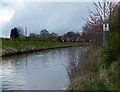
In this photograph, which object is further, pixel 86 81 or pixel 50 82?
pixel 50 82

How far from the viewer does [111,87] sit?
322 inches

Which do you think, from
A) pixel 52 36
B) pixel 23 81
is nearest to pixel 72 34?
pixel 52 36

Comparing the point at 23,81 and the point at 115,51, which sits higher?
the point at 115,51

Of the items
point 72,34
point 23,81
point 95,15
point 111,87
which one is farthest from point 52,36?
point 111,87

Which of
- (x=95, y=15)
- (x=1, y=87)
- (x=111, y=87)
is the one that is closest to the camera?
(x=111, y=87)

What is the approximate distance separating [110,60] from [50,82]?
358 centimetres

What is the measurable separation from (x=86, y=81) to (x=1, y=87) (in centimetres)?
512

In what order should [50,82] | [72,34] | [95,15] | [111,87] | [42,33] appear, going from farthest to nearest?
1. [42,33]
2. [72,34]
3. [95,15]
4. [50,82]
5. [111,87]

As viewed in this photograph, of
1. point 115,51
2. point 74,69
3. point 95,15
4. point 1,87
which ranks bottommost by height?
point 1,87

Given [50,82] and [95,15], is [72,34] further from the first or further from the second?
[50,82]

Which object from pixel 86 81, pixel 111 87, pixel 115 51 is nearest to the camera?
pixel 111 87

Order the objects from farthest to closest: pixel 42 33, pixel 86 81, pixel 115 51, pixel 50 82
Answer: pixel 42 33
pixel 50 82
pixel 115 51
pixel 86 81

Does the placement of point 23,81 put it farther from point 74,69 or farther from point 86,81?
point 86,81

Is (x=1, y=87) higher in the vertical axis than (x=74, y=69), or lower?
lower
